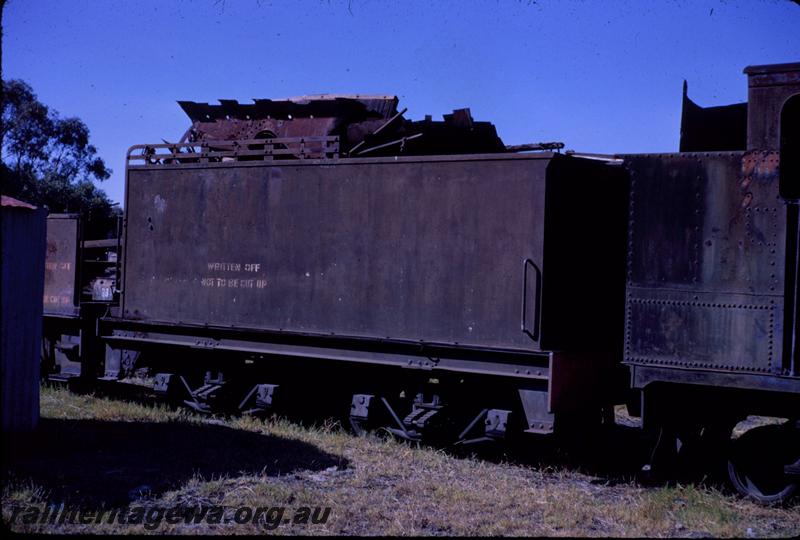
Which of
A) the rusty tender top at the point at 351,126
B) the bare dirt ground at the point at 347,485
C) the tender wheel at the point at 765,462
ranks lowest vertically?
the bare dirt ground at the point at 347,485

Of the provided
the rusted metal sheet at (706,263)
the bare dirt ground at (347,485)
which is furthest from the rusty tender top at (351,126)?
the bare dirt ground at (347,485)

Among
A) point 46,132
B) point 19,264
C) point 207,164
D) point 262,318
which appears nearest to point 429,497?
point 262,318

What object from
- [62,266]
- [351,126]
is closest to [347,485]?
[351,126]

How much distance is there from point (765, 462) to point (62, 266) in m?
9.69

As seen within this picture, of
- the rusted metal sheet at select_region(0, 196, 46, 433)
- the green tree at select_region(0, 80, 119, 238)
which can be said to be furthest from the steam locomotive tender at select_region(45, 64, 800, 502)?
the green tree at select_region(0, 80, 119, 238)

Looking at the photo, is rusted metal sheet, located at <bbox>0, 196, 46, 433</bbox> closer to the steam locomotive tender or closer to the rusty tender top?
the steam locomotive tender

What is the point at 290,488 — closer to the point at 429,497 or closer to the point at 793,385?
the point at 429,497

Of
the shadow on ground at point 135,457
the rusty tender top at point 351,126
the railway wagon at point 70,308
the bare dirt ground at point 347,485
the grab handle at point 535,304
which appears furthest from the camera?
the railway wagon at point 70,308

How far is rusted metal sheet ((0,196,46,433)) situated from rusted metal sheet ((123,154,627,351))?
2.33 metres

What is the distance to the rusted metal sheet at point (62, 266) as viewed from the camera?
1227 centimetres

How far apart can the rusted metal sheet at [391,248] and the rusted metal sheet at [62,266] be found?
59.8 inches

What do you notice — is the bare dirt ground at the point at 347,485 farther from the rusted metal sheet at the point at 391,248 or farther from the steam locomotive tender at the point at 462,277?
the rusted metal sheet at the point at 391,248

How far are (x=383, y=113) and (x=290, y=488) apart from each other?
5.33m

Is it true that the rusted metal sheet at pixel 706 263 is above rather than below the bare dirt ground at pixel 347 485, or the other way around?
above
